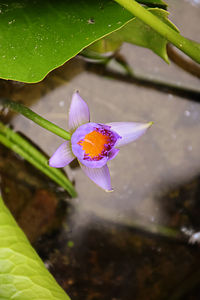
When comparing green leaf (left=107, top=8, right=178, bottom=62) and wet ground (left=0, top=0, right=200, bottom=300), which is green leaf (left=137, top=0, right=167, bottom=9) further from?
wet ground (left=0, top=0, right=200, bottom=300)

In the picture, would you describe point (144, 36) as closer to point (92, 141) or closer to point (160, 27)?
point (160, 27)

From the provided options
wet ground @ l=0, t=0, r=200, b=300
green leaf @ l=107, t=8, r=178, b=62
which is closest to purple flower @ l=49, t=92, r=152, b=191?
green leaf @ l=107, t=8, r=178, b=62

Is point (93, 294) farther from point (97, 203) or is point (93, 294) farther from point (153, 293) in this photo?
point (97, 203)

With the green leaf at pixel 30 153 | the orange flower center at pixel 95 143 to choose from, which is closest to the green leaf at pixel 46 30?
the orange flower center at pixel 95 143

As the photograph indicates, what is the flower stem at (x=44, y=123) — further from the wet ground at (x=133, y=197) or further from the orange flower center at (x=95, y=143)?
the wet ground at (x=133, y=197)

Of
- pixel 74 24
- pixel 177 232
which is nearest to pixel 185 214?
pixel 177 232

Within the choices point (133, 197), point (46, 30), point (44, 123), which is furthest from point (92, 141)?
point (133, 197)
